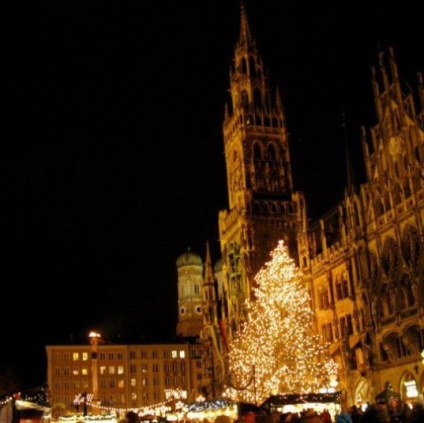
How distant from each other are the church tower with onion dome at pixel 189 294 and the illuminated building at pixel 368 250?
54.6 m

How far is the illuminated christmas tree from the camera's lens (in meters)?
53.8

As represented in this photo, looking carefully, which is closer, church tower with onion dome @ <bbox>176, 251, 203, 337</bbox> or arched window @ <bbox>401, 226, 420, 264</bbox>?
arched window @ <bbox>401, 226, 420, 264</bbox>

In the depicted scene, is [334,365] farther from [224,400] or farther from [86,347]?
[86,347]

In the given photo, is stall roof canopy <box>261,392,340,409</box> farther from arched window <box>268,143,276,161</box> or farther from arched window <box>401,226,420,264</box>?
arched window <box>268,143,276,161</box>

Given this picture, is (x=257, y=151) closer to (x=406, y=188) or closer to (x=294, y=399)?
(x=406, y=188)

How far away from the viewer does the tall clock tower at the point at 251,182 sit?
77.3 meters

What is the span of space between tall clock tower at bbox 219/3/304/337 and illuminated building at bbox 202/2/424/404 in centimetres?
16

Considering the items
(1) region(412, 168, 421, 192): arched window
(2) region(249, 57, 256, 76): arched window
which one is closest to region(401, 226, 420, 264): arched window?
(1) region(412, 168, 421, 192): arched window

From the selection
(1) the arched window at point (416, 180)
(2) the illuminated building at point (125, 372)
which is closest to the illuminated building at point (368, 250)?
(1) the arched window at point (416, 180)

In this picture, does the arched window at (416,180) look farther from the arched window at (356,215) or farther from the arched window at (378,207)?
the arched window at (356,215)

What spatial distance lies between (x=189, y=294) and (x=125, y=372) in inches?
943

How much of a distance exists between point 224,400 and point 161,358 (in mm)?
77398

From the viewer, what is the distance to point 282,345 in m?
54.6

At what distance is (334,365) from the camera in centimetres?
5584
